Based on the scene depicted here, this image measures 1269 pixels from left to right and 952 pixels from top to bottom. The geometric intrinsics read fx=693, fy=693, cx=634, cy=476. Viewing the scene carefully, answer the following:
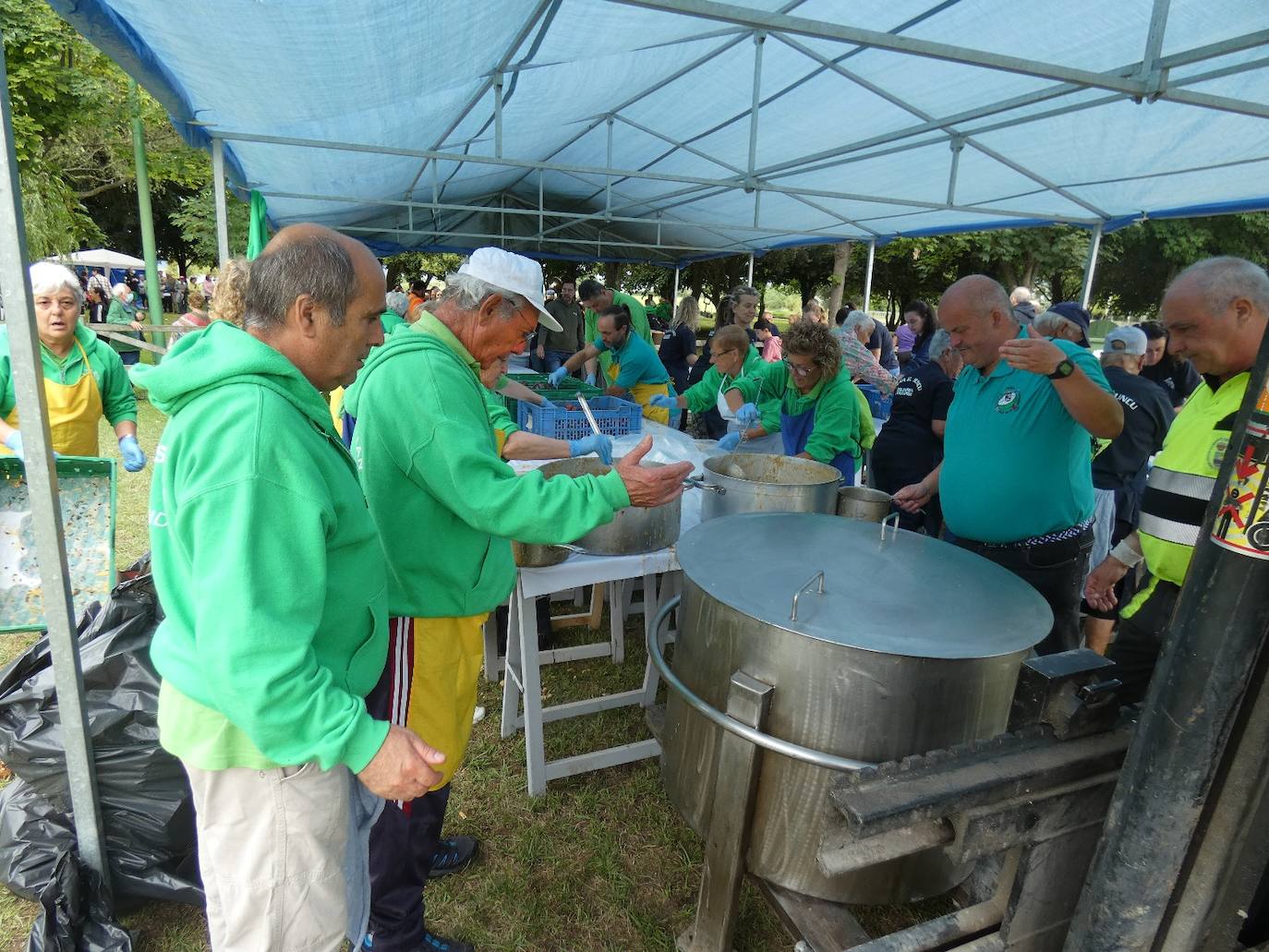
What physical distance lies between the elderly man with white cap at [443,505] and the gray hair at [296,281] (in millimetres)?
359

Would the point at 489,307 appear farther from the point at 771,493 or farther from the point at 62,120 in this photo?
the point at 62,120

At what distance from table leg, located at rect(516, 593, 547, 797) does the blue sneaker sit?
31 cm

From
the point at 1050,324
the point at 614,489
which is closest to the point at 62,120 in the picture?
the point at 614,489

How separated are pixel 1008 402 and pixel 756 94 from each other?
310 centimetres

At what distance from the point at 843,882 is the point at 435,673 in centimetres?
107

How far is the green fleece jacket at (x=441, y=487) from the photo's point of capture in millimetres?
1489

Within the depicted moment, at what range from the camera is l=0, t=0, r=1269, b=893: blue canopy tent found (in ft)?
8.43

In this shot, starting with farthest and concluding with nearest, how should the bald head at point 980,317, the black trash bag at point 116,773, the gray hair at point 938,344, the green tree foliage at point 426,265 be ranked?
the green tree foliage at point 426,265 → the gray hair at point 938,344 → the bald head at point 980,317 → the black trash bag at point 116,773

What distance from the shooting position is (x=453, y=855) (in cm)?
230

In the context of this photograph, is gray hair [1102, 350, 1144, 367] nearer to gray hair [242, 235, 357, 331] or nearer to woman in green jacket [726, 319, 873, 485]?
woman in green jacket [726, 319, 873, 485]

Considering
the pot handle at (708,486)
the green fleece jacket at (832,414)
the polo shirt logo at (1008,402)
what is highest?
the polo shirt logo at (1008,402)

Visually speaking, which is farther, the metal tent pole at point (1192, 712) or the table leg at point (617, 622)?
the table leg at point (617, 622)

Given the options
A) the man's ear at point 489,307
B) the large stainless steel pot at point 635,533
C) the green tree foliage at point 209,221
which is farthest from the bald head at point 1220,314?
the green tree foliage at point 209,221

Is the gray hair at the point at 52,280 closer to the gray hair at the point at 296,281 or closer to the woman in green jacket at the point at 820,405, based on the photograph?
the gray hair at the point at 296,281
